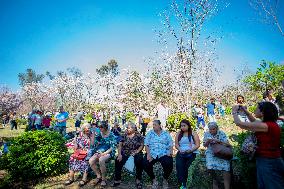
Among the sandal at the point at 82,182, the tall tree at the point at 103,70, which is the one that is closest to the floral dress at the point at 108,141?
the sandal at the point at 82,182

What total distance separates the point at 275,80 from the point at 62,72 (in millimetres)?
58083

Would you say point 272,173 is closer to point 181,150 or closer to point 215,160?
point 215,160

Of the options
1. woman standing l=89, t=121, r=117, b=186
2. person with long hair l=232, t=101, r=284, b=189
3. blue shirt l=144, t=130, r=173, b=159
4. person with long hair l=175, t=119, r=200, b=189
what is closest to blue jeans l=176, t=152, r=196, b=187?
person with long hair l=175, t=119, r=200, b=189

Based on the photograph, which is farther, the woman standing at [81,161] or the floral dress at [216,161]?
the woman standing at [81,161]

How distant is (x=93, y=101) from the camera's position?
4725 centimetres

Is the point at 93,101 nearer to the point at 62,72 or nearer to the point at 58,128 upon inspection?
the point at 62,72

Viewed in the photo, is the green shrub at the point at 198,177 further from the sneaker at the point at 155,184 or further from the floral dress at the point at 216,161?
the floral dress at the point at 216,161

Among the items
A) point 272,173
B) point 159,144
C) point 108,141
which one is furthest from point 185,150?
point 272,173

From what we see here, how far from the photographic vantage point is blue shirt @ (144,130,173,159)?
703 cm

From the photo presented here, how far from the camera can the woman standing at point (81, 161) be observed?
297 inches

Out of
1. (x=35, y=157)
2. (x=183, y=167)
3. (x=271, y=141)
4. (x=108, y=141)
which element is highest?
(x=271, y=141)

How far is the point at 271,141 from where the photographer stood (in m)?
4.04

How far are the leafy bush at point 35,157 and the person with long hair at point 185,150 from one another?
380 centimetres

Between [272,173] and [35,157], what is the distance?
6.51 metres
